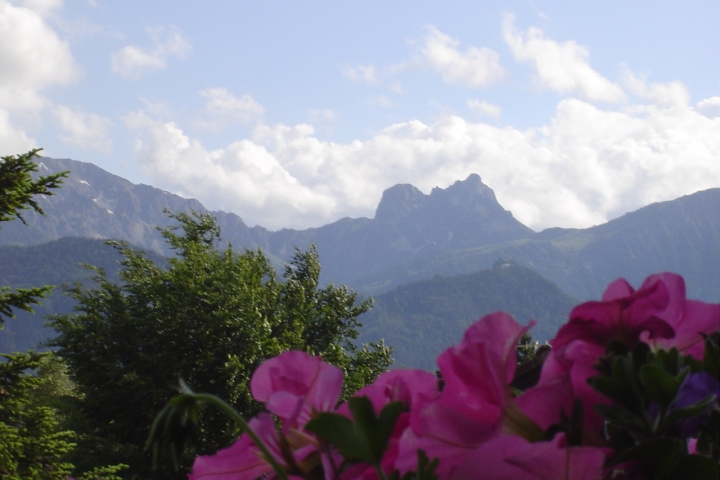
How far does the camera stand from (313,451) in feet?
1.76

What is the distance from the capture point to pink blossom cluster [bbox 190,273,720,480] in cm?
41

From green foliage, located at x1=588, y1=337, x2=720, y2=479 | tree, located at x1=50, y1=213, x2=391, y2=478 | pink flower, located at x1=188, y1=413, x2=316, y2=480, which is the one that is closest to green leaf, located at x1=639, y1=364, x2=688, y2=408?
green foliage, located at x1=588, y1=337, x2=720, y2=479

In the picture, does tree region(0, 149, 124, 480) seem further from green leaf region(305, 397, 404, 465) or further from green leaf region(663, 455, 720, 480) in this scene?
green leaf region(663, 455, 720, 480)

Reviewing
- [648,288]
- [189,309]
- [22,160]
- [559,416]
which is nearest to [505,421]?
[559,416]

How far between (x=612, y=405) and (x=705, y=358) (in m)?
0.08

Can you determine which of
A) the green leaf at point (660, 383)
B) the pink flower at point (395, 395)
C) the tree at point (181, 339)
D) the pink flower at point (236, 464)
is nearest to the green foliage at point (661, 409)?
the green leaf at point (660, 383)

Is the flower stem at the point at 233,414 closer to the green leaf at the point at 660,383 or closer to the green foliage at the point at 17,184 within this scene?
the green leaf at the point at 660,383

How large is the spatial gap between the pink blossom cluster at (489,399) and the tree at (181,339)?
55.7 feet

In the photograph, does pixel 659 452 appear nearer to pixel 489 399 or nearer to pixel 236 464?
pixel 489 399

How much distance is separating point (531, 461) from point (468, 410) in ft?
0.31

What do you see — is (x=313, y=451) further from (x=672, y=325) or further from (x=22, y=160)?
(x=22, y=160)

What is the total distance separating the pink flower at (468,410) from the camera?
461mm

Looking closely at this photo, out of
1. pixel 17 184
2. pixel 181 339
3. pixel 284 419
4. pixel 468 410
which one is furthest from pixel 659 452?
pixel 181 339

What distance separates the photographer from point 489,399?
0.48 m
